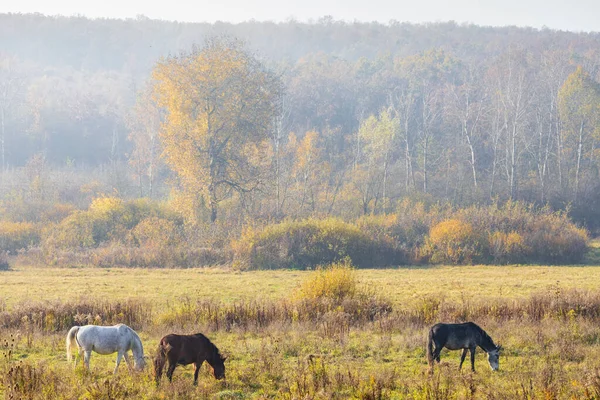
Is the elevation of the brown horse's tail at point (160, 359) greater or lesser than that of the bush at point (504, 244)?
greater

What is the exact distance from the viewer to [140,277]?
31875 mm

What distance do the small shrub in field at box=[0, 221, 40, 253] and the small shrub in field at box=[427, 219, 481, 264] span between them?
28103mm

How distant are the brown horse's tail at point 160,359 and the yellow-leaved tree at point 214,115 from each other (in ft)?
108

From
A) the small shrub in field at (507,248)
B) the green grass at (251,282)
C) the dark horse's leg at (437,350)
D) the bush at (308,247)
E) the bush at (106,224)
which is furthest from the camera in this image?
the bush at (106,224)

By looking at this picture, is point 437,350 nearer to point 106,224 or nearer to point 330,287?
point 330,287

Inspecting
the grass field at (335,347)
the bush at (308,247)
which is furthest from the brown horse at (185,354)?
the bush at (308,247)

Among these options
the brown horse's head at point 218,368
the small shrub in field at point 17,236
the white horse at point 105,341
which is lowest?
the small shrub in field at point 17,236

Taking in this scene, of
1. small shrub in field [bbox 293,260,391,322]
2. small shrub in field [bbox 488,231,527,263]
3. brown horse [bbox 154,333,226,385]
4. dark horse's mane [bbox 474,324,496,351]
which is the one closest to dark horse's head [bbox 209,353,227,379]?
brown horse [bbox 154,333,226,385]

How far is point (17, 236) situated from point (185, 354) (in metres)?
38.5

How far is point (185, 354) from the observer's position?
38.4 feet

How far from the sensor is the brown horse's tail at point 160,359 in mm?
11469

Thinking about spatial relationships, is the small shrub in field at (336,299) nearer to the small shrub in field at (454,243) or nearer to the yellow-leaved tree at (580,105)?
the small shrub in field at (454,243)

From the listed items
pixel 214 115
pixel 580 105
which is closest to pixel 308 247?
pixel 214 115

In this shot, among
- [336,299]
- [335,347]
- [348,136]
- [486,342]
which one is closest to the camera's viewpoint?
[486,342]
